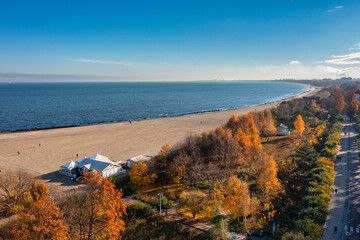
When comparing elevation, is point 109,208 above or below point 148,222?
above

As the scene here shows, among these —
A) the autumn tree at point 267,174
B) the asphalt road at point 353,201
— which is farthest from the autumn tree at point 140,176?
the asphalt road at point 353,201

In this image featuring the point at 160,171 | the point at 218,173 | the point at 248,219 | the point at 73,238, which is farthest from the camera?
the point at 160,171

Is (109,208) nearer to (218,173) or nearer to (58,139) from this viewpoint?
(218,173)

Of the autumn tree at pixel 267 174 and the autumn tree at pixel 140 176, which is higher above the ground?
the autumn tree at pixel 267 174

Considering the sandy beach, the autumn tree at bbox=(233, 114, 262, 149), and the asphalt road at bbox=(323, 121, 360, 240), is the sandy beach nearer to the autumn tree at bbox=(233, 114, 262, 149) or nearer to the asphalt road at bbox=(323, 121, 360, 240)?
the autumn tree at bbox=(233, 114, 262, 149)

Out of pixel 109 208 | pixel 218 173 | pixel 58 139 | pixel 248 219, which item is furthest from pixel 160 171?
pixel 58 139

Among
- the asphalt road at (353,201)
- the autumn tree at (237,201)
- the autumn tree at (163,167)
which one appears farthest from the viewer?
the autumn tree at (163,167)

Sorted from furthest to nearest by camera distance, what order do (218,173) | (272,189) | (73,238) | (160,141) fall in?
(160,141)
(218,173)
(272,189)
(73,238)

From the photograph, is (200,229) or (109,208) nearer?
(109,208)

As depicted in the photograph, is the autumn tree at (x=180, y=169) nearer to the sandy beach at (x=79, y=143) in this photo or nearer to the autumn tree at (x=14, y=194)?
the sandy beach at (x=79, y=143)

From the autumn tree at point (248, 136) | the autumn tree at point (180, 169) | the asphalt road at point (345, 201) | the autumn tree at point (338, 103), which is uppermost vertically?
the autumn tree at point (338, 103)
